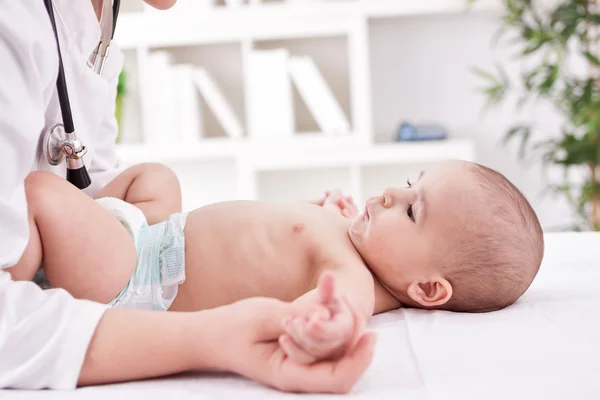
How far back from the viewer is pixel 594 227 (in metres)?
2.78

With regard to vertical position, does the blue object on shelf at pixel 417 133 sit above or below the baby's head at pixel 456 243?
above

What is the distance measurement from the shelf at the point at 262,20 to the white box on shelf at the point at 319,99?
159 mm

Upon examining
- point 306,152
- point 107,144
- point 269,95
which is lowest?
point 306,152

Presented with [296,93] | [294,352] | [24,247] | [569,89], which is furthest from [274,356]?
[296,93]

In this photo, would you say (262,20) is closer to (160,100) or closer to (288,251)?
(160,100)

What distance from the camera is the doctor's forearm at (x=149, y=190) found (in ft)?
4.19

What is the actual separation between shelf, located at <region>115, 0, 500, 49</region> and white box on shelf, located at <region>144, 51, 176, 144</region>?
9 centimetres

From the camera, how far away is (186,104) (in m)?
3.14

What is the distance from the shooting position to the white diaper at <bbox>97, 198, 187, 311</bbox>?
1.03 m

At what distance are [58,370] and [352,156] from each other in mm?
2317

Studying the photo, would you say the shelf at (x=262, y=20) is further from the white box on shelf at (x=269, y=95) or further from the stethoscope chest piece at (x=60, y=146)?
the stethoscope chest piece at (x=60, y=146)

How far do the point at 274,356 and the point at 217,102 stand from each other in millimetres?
2494

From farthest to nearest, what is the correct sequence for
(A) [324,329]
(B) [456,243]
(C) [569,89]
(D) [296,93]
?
(D) [296,93], (C) [569,89], (B) [456,243], (A) [324,329]

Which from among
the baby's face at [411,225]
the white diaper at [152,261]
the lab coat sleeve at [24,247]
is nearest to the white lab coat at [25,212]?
the lab coat sleeve at [24,247]
